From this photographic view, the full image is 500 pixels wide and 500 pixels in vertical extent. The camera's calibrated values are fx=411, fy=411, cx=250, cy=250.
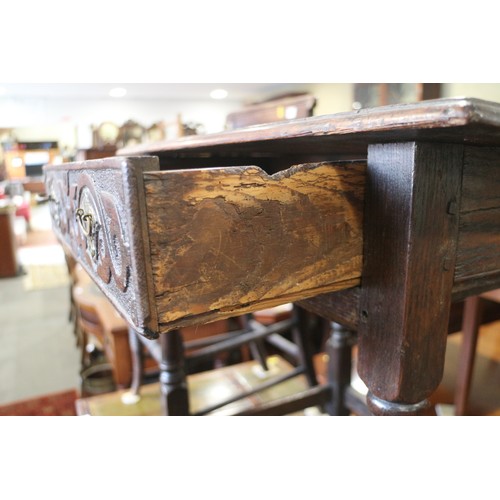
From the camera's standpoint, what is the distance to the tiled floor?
8.61 feet

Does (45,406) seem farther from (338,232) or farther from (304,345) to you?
(338,232)

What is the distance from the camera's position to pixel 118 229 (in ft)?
1.22

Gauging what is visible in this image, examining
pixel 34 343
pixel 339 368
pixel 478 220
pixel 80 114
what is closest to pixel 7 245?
pixel 34 343

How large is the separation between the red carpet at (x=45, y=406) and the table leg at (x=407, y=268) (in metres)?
2.18

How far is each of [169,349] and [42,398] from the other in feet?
5.44

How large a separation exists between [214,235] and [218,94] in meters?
8.00

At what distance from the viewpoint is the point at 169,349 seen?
1221 millimetres

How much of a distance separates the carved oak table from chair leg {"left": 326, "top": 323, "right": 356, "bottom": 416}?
0.80m

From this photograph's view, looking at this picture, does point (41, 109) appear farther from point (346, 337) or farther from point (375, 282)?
point (375, 282)

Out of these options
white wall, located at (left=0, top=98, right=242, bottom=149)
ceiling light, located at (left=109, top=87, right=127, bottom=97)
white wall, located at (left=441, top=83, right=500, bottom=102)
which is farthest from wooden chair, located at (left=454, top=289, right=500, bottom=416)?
ceiling light, located at (left=109, top=87, right=127, bottom=97)

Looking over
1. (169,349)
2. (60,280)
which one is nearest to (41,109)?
(60,280)

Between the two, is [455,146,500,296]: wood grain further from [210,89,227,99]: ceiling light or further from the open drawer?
[210,89,227,99]: ceiling light

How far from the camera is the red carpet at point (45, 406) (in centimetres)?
227

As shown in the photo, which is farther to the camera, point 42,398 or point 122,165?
point 42,398
